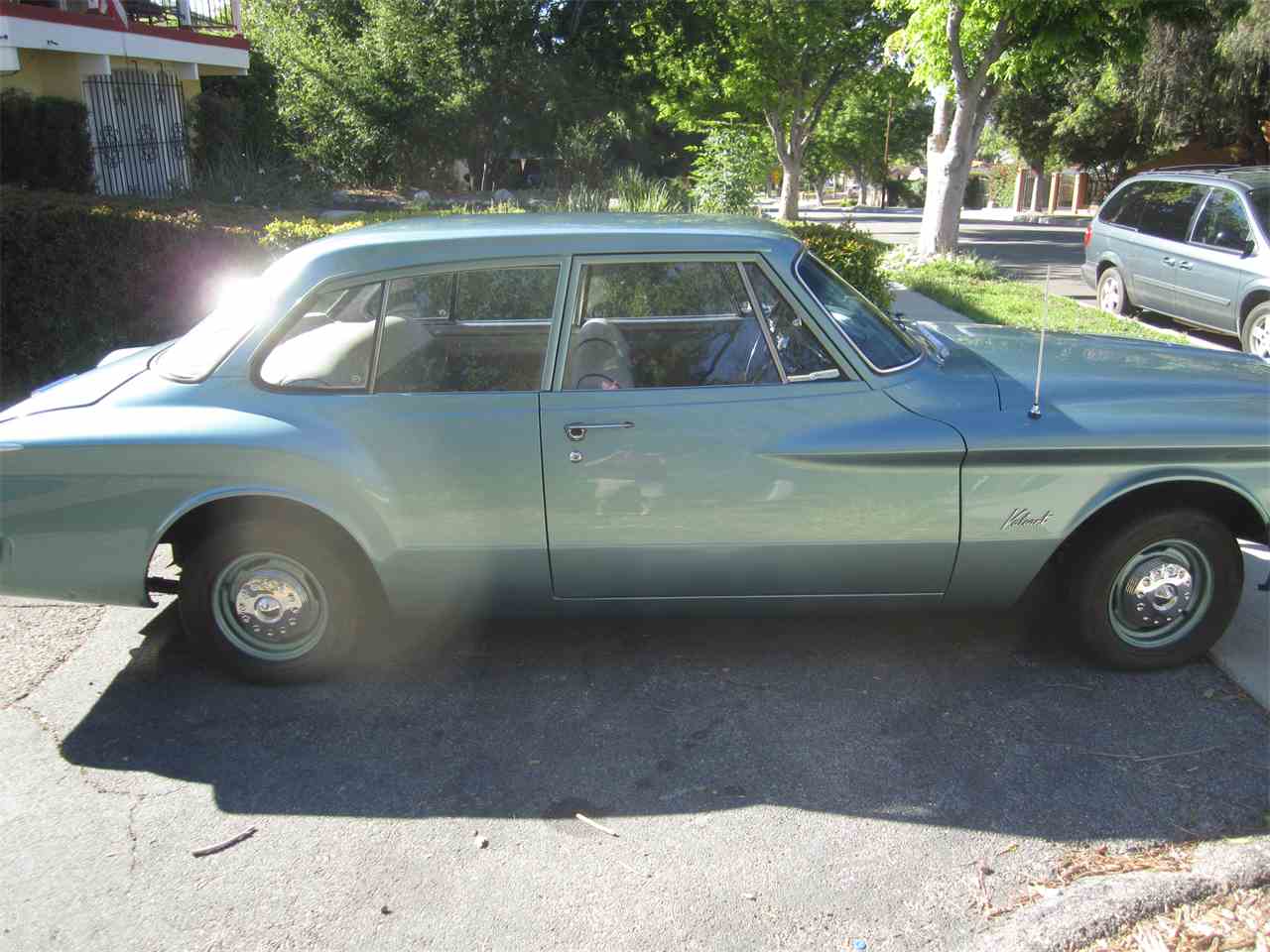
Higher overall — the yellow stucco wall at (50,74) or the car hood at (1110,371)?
the yellow stucco wall at (50,74)

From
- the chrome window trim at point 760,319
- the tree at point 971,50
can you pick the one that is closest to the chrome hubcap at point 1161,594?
the chrome window trim at point 760,319

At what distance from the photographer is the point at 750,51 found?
968 inches

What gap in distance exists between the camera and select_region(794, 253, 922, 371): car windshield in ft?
12.9

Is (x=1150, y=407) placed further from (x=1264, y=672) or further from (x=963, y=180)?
(x=963, y=180)

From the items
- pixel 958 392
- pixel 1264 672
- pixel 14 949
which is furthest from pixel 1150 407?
pixel 14 949

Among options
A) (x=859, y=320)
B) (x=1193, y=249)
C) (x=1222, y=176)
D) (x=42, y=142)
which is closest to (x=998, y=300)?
(x=1193, y=249)

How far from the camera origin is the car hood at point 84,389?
3940 mm

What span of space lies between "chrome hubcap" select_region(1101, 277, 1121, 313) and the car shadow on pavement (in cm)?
823

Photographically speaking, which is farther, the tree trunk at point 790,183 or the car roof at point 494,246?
the tree trunk at point 790,183

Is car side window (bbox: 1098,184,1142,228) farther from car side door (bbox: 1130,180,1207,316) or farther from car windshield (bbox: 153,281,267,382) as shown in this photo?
car windshield (bbox: 153,281,267,382)

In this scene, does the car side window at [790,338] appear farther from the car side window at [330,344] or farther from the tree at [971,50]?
the tree at [971,50]

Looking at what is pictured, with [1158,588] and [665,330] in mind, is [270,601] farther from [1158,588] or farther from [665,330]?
[1158,588]

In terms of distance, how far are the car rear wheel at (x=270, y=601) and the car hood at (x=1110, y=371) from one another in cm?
258

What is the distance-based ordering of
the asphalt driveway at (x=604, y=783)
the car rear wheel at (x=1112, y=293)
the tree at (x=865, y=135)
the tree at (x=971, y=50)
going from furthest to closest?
the tree at (x=865, y=135)
the tree at (x=971, y=50)
the car rear wheel at (x=1112, y=293)
the asphalt driveway at (x=604, y=783)
